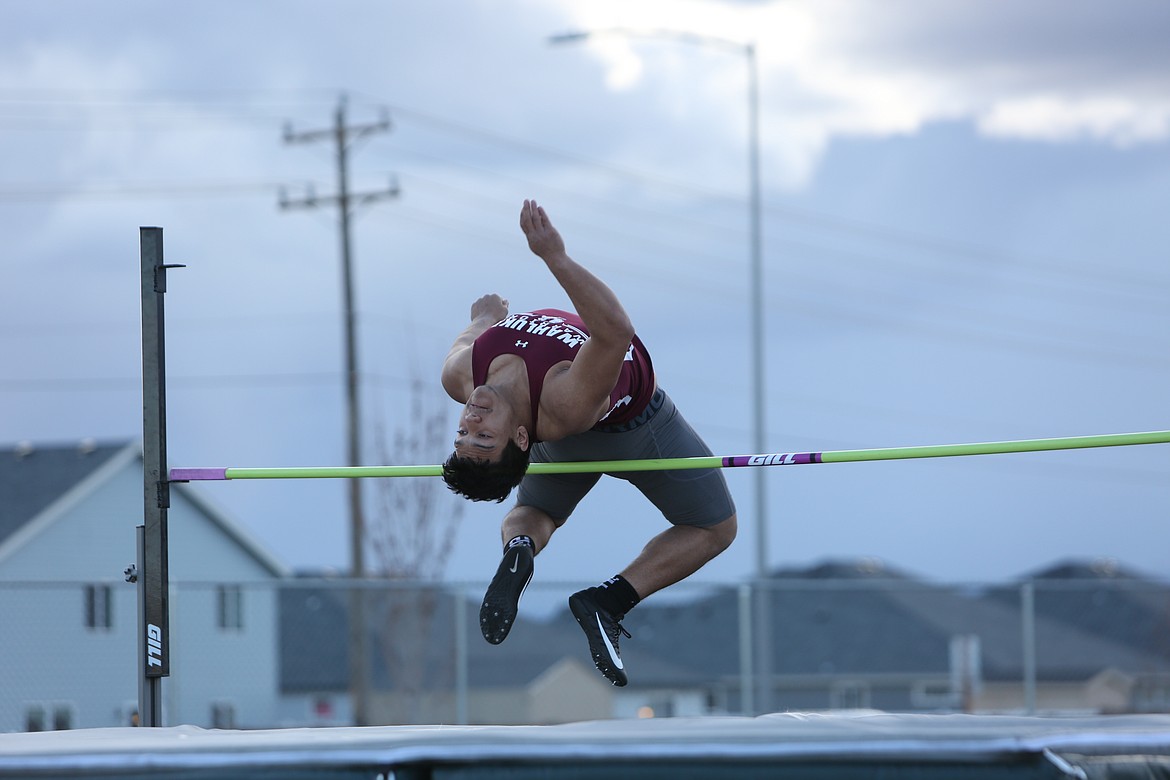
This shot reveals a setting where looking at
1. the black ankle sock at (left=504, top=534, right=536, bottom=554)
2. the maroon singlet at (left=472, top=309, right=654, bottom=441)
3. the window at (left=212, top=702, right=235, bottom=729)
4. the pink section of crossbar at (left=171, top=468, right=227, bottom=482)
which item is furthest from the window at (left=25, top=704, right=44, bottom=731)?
the maroon singlet at (left=472, top=309, right=654, bottom=441)

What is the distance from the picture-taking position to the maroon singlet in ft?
14.9

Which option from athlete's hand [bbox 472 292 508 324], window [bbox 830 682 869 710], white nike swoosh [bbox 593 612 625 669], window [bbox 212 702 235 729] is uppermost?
athlete's hand [bbox 472 292 508 324]

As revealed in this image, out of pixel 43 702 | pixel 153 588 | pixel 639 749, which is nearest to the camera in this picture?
pixel 639 749

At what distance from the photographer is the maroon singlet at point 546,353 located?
4543mm

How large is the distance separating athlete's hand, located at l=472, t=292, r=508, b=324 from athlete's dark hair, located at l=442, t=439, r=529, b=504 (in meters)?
0.83

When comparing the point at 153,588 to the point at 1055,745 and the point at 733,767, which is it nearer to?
the point at 733,767

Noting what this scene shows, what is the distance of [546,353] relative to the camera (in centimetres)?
455

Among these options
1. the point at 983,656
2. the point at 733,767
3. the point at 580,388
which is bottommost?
the point at 983,656

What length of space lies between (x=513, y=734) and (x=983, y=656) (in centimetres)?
3236

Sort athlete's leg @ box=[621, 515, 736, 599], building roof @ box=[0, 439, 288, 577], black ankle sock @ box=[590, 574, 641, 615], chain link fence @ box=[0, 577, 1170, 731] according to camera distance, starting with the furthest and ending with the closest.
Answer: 1. building roof @ box=[0, 439, 288, 577]
2. chain link fence @ box=[0, 577, 1170, 731]
3. athlete's leg @ box=[621, 515, 736, 599]
4. black ankle sock @ box=[590, 574, 641, 615]

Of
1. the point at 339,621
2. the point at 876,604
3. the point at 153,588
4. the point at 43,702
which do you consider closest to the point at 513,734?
the point at 153,588

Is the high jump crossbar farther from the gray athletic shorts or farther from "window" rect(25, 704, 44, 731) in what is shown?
"window" rect(25, 704, 44, 731)

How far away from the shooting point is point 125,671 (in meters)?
18.1

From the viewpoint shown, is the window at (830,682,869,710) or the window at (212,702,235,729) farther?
the window at (830,682,869,710)
